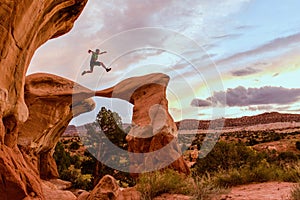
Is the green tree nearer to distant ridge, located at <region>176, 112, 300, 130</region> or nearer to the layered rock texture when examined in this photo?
the layered rock texture

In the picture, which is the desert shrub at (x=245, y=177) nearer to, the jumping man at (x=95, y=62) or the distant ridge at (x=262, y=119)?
the jumping man at (x=95, y=62)

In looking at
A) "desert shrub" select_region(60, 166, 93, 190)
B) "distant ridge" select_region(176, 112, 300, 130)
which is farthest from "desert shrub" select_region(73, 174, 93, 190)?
"distant ridge" select_region(176, 112, 300, 130)

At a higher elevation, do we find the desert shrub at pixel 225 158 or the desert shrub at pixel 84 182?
the desert shrub at pixel 225 158

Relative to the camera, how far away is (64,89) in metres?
16.2

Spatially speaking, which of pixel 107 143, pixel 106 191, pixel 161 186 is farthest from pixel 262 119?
pixel 106 191

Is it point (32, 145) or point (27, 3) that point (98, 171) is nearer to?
point (32, 145)

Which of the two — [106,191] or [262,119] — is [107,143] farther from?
[262,119]

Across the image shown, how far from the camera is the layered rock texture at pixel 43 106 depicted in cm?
638

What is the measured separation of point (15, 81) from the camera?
23.5 feet

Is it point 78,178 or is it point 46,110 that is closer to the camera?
point 46,110

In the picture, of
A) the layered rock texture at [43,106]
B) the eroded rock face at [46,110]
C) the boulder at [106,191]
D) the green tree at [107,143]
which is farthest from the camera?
the green tree at [107,143]

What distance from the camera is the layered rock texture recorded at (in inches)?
251

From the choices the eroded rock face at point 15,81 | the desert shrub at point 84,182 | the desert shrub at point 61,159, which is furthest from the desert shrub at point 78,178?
the eroded rock face at point 15,81

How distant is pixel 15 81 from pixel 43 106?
9.06 m
